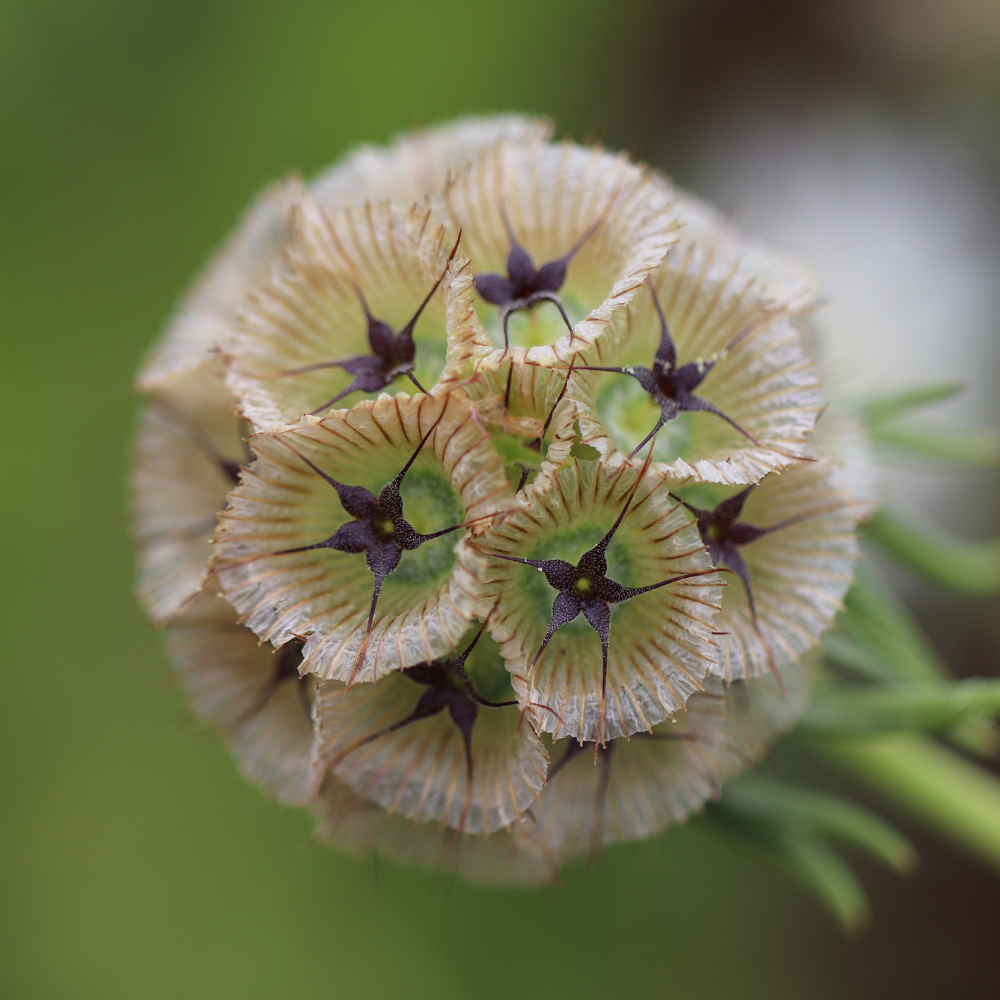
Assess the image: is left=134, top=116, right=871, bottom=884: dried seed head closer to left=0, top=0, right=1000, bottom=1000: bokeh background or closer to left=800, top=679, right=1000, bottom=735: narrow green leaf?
left=800, top=679, right=1000, bottom=735: narrow green leaf

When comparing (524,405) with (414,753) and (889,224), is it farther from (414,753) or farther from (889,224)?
(889,224)

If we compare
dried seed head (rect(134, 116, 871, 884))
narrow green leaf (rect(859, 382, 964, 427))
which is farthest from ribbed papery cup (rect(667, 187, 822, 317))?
narrow green leaf (rect(859, 382, 964, 427))

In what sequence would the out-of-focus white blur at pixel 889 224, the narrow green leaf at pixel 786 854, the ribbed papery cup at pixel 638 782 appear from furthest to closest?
the out-of-focus white blur at pixel 889 224
the narrow green leaf at pixel 786 854
the ribbed papery cup at pixel 638 782

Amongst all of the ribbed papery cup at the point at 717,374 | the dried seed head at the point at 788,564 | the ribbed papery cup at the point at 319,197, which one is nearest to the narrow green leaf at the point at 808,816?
the dried seed head at the point at 788,564

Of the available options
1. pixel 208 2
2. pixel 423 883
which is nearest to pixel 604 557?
pixel 423 883

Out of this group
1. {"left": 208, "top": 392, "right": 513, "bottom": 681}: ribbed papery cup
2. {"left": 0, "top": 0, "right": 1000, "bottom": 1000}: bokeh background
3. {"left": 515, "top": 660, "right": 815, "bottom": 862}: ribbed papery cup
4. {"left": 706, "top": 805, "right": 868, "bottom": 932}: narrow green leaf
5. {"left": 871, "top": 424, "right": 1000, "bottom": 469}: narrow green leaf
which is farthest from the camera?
{"left": 0, "top": 0, "right": 1000, "bottom": 1000}: bokeh background

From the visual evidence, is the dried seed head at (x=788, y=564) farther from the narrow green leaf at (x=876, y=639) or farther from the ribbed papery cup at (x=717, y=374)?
the narrow green leaf at (x=876, y=639)
